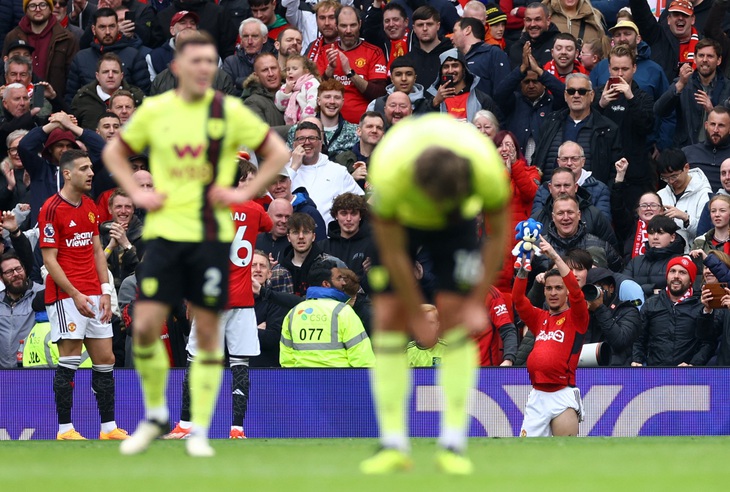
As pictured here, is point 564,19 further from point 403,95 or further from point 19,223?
point 19,223

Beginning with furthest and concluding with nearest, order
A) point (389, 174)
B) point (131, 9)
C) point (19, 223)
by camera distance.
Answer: point (131, 9) → point (19, 223) → point (389, 174)

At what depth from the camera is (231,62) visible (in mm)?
17375

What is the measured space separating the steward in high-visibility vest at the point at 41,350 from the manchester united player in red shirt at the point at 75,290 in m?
1.73

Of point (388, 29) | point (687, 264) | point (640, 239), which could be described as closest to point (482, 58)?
point (388, 29)

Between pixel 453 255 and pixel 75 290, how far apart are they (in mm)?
5307

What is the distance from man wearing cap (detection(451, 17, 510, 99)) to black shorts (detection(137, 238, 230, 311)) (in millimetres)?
8942

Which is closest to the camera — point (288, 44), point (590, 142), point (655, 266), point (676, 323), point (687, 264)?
point (676, 323)

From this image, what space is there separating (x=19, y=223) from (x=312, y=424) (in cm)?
486

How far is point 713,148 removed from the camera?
15242 millimetres

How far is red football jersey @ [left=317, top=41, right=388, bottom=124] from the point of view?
17047 mm

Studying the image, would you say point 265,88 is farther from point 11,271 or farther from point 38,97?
point 11,271

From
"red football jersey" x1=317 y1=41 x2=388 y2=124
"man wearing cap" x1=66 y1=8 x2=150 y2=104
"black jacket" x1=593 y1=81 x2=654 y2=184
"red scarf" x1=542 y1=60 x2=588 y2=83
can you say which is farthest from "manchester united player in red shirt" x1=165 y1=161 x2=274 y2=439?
"man wearing cap" x1=66 y1=8 x2=150 y2=104

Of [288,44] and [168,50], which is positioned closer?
[288,44]

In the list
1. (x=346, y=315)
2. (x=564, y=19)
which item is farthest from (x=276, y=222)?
(x=564, y=19)
